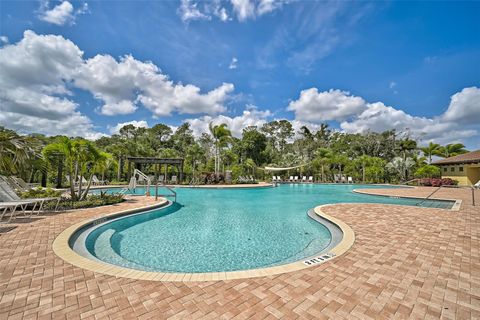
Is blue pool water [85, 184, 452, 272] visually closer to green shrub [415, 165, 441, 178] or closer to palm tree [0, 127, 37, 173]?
palm tree [0, 127, 37, 173]

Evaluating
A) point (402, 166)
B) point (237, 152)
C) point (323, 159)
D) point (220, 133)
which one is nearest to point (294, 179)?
point (323, 159)

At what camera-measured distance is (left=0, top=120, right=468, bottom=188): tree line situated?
8617mm

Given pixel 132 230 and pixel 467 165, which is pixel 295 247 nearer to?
pixel 132 230

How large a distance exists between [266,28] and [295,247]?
9.95m

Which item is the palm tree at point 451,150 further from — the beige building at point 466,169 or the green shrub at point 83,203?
the green shrub at point 83,203

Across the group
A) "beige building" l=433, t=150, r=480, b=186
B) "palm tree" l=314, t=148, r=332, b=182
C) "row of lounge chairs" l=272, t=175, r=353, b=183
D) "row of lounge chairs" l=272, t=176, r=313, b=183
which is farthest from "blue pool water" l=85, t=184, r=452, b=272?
"beige building" l=433, t=150, r=480, b=186

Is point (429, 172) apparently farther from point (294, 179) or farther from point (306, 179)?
point (294, 179)

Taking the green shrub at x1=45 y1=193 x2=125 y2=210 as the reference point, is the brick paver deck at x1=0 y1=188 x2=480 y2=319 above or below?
below

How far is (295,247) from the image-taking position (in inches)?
190

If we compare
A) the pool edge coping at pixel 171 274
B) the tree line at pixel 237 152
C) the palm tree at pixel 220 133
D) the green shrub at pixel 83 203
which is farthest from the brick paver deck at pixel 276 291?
the palm tree at pixel 220 133

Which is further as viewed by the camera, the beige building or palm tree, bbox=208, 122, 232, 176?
palm tree, bbox=208, 122, 232, 176

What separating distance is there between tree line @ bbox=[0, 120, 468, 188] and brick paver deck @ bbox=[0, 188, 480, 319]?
5960 millimetres

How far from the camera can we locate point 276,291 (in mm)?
2344

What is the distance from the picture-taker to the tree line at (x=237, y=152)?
339 inches
